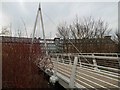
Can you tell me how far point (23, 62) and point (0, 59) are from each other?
850 millimetres

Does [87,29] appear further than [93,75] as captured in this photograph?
Yes

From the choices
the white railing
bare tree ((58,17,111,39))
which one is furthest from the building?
the white railing

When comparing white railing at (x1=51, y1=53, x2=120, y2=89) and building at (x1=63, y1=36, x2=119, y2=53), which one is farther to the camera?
building at (x1=63, y1=36, x2=119, y2=53)

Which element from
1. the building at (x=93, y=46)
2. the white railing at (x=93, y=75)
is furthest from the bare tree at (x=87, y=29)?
the white railing at (x=93, y=75)

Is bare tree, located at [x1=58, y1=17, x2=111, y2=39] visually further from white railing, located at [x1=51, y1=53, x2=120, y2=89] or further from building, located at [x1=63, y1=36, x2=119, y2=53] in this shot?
white railing, located at [x1=51, y1=53, x2=120, y2=89]

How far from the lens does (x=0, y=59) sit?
27.2 ft

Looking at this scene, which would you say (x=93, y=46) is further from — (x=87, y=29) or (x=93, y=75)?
(x=93, y=75)

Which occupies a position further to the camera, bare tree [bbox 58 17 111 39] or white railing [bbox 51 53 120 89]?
bare tree [bbox 58 17 111 39]

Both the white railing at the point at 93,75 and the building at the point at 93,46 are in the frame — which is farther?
the building at the point at 93,46

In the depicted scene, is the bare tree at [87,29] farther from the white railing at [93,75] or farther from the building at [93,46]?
the white railing at [93,75]

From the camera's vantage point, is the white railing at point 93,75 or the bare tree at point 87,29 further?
the bare tree at point 87,29

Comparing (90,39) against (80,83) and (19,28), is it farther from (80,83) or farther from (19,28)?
(80,83)

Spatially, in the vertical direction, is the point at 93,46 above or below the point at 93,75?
above

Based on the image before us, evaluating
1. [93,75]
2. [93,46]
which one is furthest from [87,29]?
[93,75]
